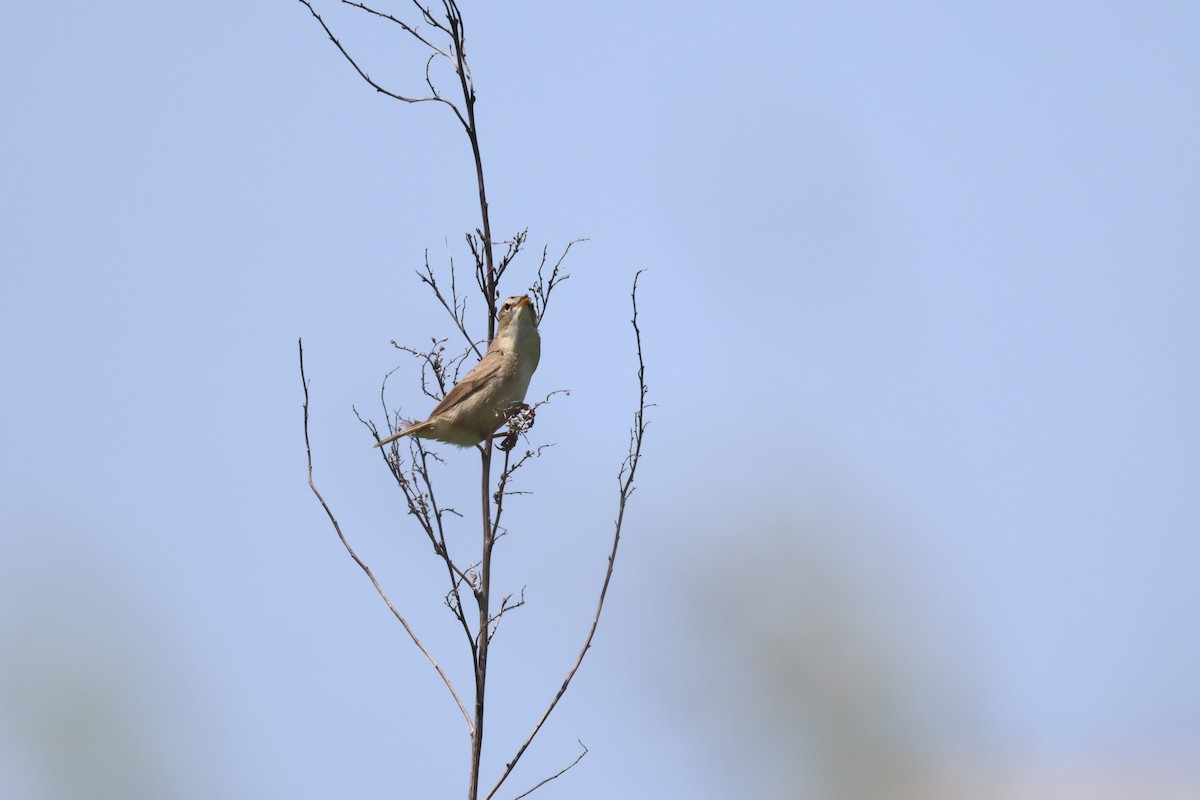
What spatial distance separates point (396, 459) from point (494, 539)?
0.64 metres

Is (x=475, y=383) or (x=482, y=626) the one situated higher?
(x=475, y=383)

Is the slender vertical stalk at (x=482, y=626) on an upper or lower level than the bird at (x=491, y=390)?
lower

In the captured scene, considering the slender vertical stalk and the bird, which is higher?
the bird

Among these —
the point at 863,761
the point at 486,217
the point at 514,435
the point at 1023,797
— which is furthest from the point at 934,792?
the point at 486,217

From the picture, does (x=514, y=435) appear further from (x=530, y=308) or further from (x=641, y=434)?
(x=641, y=434)

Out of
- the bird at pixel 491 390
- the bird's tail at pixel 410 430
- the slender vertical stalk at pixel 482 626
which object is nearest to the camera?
the slender vertical stalk at pixel 482 626

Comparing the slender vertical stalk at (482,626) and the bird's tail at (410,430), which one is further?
the bird's tail at (410,430)

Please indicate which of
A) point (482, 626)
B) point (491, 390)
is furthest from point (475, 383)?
point (482, 626)

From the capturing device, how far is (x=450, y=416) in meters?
5.41

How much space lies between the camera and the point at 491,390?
5.39 metres

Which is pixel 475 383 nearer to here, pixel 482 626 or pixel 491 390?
pixel 491 390

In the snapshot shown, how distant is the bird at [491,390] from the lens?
5387 millimetres

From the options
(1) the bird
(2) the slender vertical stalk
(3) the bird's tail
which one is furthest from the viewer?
(1) the bird

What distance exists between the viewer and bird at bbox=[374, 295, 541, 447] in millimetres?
5387
